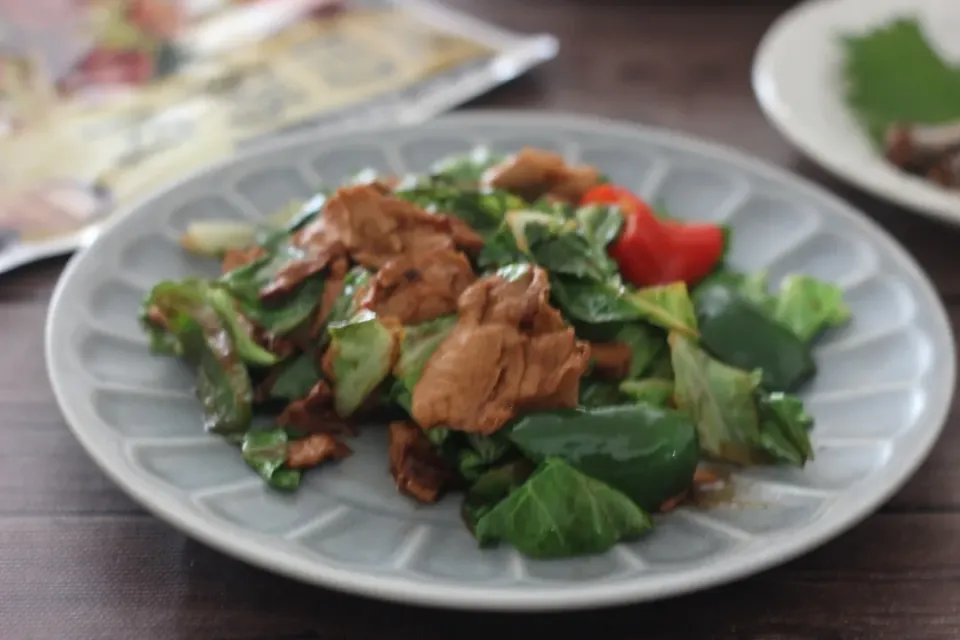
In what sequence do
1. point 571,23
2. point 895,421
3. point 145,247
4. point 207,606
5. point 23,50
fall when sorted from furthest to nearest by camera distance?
point 571,23, point 23,50, point 145,247, point 895,421, point 207,606

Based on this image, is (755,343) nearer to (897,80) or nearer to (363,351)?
(363,351)

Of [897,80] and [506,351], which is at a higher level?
[506,351]

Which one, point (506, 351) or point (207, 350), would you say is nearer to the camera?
point (506, 351)

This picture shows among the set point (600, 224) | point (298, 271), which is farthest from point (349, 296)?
point (600, 224)

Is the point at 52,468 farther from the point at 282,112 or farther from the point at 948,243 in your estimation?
the point at 948,243

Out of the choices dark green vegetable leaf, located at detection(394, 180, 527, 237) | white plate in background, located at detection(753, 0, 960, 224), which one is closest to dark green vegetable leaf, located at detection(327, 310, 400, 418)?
dark green vegetable leaf, located at detection(394, 180, 527, 237)

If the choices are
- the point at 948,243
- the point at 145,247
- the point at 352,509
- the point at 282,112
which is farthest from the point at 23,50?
the point at 948,243

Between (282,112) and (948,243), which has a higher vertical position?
(282,112)
